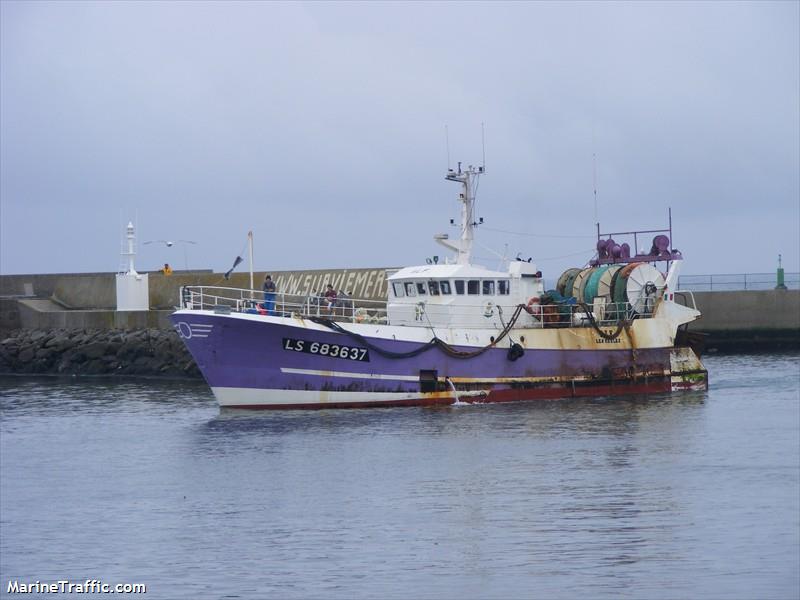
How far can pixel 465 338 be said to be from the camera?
29078 mm

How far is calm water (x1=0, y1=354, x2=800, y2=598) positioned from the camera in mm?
14773

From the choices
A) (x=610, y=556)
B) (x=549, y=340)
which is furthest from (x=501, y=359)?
(x=610, y=556)

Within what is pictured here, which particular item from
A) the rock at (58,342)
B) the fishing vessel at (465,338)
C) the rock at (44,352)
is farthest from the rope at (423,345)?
the rock at (44,352)

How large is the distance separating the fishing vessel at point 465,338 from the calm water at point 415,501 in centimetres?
76

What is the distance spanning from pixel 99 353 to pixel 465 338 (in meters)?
16.5

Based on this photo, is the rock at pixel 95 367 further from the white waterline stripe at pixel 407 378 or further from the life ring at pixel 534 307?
the life ring at pixel 534 307

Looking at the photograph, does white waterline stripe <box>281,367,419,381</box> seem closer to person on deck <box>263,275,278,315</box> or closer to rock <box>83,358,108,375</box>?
person on deck <box>263,275,278,315</box>

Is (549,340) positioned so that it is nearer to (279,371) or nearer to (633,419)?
(633,419)

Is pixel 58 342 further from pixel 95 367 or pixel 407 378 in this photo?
pixel 407 378

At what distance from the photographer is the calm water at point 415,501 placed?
14773 mm

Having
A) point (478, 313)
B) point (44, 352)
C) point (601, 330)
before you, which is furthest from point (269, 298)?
point (44, 352)

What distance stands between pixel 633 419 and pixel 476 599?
1407 cm

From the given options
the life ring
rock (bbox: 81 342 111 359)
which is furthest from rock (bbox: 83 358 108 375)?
the life ring

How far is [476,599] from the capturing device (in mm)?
13930
